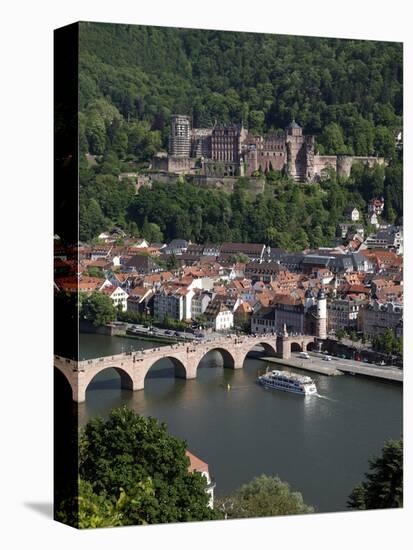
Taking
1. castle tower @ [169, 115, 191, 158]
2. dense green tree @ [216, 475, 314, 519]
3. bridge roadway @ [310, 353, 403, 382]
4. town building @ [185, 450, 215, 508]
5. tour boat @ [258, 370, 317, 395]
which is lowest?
dense green tree @ [216, 475, 314, 519]

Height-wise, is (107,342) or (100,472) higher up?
(107,342)

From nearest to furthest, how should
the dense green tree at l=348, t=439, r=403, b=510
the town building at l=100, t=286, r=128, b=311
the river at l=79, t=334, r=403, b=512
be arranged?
1. the river at l=79, t=334, r=403, b=512
2. the dense green tree at l=348, t=439, r=403, b=510
3. the town building at l=100, t=286, r=128, b=311

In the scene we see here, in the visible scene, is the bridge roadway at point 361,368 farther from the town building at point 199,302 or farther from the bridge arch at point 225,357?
the town building at point 199,302

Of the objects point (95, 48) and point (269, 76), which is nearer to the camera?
point (95, 48)

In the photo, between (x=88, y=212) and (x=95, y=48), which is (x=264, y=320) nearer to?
(x=88, y=212)

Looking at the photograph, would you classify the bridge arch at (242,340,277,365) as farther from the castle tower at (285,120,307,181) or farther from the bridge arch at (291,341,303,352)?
the castle tower at (285,120,307,181)

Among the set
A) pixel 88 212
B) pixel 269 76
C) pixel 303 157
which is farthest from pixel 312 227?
pixel 88 212

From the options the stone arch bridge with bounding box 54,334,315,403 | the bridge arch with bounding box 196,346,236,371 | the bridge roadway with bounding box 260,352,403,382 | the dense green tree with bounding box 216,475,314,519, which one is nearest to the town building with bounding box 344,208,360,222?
the stone arch bridge with bounding box 54,334,315,403
